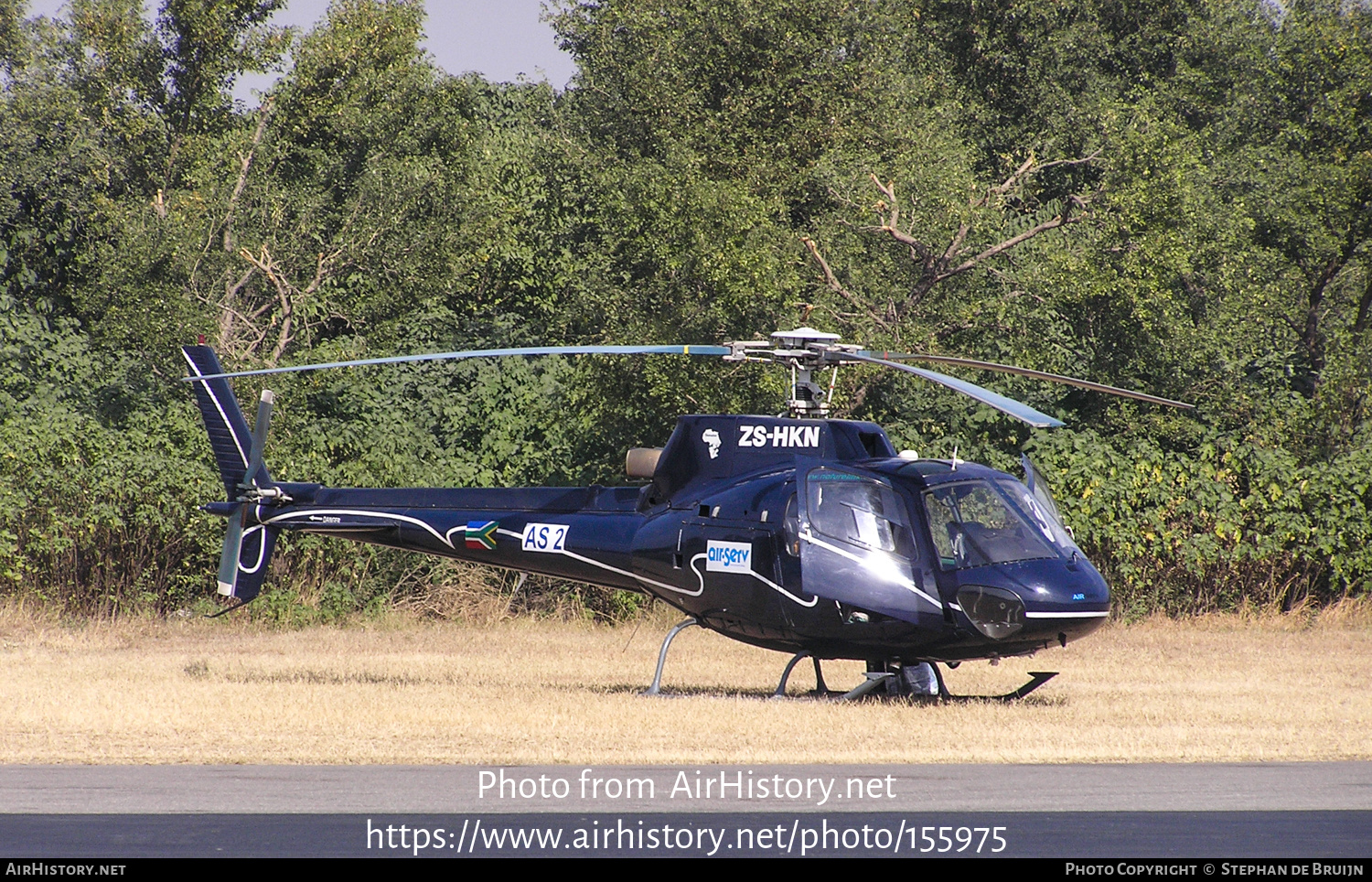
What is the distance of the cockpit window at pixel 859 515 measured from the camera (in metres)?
13.4

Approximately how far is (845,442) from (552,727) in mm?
3830

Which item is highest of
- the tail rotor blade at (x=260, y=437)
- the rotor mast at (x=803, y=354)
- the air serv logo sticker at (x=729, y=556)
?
the rotor mast at (x=803, y=354)

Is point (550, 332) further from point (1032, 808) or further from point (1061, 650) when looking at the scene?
point (1032, 808)

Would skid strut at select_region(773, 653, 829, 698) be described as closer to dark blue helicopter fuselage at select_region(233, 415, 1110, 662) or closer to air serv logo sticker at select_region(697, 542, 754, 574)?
dark blue helicopter fuselage at select_region(233, 415, 1110, 662)

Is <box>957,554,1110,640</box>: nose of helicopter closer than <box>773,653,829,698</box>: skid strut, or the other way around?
<box>957,554,1110,640</box>: nose of helicopter

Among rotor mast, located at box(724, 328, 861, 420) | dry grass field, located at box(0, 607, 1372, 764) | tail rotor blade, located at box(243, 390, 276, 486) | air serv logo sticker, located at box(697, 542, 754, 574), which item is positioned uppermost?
rotor mast, located at box(724, 328, 861, 420)

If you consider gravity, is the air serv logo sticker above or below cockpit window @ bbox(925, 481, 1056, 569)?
below

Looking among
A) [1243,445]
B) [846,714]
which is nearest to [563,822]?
[846,714]

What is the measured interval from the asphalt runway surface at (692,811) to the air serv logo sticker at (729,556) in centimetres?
367

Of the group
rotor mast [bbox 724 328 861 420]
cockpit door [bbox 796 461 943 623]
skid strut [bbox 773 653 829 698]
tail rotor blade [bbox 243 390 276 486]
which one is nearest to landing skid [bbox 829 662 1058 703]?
skid strut [bbox 773 653 829 698]

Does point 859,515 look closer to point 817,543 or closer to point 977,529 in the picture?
point 817,543

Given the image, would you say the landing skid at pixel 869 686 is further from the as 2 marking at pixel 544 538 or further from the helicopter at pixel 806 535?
the as 2 marking at pixel 544 538

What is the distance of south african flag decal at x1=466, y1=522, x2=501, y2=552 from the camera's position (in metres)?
15.1

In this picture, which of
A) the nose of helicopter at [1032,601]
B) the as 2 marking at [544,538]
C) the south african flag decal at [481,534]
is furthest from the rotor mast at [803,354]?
the south african flag decal at [481,534]
